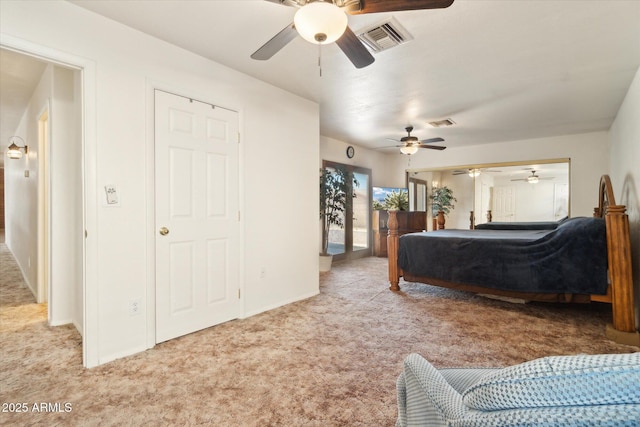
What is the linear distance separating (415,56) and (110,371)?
3.45m

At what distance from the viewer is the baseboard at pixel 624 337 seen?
2.48m

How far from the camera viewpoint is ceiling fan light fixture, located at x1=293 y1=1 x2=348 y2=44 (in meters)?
1.54

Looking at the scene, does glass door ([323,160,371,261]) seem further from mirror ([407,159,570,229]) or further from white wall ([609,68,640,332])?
white wall ([609,68,640,332])

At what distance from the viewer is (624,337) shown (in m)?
2.52

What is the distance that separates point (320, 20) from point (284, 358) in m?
2.17

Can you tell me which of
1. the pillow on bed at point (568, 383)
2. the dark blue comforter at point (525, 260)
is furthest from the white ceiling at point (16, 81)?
the dark blue comforter at point (525, 260)

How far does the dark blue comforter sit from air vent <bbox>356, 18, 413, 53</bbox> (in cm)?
228

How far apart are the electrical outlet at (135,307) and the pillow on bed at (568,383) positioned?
2.54 meters

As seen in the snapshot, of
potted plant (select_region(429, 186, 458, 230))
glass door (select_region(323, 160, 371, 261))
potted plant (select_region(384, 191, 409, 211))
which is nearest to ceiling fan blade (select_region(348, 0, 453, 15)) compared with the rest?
glass door (select_region(323, 160, 371, 261))

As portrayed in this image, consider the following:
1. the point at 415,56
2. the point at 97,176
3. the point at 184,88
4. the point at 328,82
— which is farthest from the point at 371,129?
the point at 97,176

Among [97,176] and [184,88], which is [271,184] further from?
[97,176]

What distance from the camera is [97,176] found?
88.4 inches

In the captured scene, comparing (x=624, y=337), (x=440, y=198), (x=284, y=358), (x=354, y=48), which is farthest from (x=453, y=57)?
(x=440, y=198)

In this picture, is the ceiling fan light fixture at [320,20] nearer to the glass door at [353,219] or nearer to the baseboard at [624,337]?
the baseboard at [624,337]
